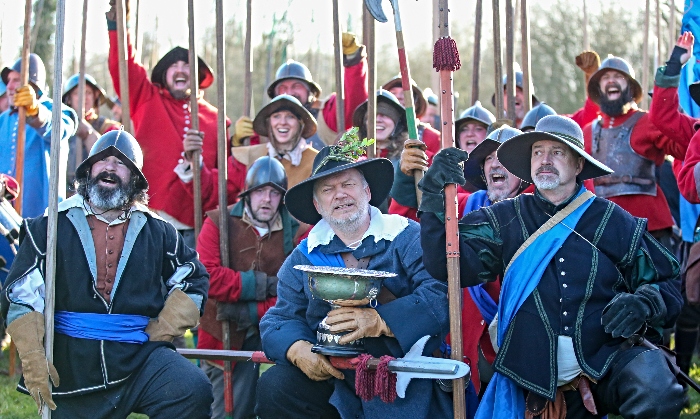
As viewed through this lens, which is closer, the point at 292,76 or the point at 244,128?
the point at 244,128

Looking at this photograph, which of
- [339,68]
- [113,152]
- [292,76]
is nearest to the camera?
[113,152]

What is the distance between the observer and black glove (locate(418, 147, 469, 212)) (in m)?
4.31

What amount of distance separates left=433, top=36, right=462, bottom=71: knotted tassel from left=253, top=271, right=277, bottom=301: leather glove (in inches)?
96.7

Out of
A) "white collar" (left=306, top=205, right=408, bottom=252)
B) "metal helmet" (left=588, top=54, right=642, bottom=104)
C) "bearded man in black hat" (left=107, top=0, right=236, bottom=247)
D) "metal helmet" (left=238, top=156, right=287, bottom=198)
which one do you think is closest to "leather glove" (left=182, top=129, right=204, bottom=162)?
"bearded man in black hat" (left=107, top=0, right=236, bottom=247)

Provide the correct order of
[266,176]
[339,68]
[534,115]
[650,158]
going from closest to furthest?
[266,176] < [534,115] < [650,158] < [339,68]

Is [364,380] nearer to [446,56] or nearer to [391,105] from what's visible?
[446,56]

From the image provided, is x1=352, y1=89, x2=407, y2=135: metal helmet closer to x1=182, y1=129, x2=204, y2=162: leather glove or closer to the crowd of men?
the crowd of men

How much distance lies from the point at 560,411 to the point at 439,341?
27.3 inches

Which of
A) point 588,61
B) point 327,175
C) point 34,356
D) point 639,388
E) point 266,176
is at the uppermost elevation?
point 588,61

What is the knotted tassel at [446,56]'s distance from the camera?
4.36 meters

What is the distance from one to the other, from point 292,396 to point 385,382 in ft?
1.77

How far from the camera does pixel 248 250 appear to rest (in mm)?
6559

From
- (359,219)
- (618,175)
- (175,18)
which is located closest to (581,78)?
(175,18)

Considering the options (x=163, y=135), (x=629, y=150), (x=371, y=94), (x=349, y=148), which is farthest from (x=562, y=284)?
(x=163, y=135)
